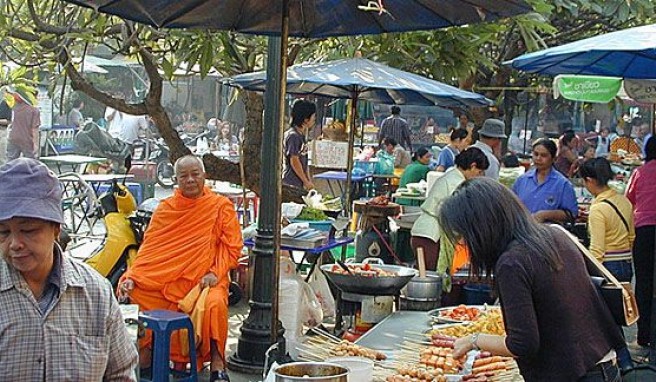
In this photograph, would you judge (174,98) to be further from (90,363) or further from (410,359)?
(90,363)

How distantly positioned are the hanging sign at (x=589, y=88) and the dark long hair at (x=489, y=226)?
777cm

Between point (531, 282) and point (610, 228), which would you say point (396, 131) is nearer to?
point (610, 228)

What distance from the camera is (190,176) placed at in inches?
280

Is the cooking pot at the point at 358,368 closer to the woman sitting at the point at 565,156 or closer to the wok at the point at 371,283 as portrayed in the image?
the wok at the point at 371,283

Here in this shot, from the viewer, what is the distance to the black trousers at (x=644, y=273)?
8094 millimetres

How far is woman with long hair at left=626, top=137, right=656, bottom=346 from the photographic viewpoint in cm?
807

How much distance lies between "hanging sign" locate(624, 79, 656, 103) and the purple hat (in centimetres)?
805

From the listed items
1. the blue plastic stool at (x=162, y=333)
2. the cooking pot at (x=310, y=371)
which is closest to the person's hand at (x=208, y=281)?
the blue plastic stool at (x=162, y=333)

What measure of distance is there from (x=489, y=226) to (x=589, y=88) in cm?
857

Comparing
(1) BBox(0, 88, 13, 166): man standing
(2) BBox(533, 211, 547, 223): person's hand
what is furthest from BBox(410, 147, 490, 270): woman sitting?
(1) BBox(0, 88, 13, 166): man standing

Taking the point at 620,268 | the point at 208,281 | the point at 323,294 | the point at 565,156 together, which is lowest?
the point at 323,294

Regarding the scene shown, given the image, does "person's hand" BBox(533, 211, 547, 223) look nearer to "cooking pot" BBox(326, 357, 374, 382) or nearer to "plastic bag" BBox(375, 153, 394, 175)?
"cooking pot" BBox(326, 357, 374, 382)

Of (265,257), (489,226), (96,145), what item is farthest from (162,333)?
(96,145)

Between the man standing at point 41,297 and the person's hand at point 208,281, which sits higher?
the man standing at point 41,297
